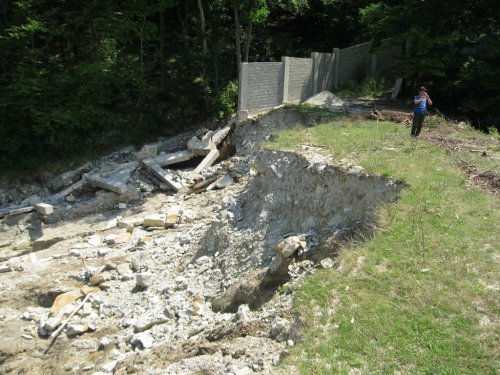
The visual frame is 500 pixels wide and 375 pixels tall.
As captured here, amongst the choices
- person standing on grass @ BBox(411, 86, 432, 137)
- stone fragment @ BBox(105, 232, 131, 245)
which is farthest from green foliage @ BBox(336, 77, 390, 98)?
stone fragment @ BBox(105, 232, 131, 245)

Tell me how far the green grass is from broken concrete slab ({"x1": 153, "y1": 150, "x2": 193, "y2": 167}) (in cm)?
904

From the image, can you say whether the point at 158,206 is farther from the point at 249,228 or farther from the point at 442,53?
the point at 442,53

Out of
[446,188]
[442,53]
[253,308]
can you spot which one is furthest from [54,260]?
[442,53]

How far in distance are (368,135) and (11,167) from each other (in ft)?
42.8

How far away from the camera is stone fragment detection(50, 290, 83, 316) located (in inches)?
360

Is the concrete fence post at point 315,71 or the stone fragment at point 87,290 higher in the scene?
the concrete fence post at point 315,71

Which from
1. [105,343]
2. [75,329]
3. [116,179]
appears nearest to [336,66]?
[116,179]

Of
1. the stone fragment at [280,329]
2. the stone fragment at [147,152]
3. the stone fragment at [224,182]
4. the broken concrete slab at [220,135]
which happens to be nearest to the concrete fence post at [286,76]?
the broken concrete slab at [220,135]

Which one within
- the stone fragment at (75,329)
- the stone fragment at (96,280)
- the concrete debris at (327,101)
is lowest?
the stone fragment at (75,329)

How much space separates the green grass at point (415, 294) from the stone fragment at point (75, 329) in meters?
4.42

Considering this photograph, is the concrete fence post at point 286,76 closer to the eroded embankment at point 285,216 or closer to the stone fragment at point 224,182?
the stone fragment at point 224,182

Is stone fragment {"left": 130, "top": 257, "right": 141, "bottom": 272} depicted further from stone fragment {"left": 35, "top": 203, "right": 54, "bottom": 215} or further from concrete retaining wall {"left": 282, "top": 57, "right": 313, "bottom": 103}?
concrete retaining wall {"left": 282, "top": 57, "right": 313, "bottom": 103}

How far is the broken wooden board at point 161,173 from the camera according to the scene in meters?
14.7

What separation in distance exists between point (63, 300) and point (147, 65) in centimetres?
1202
